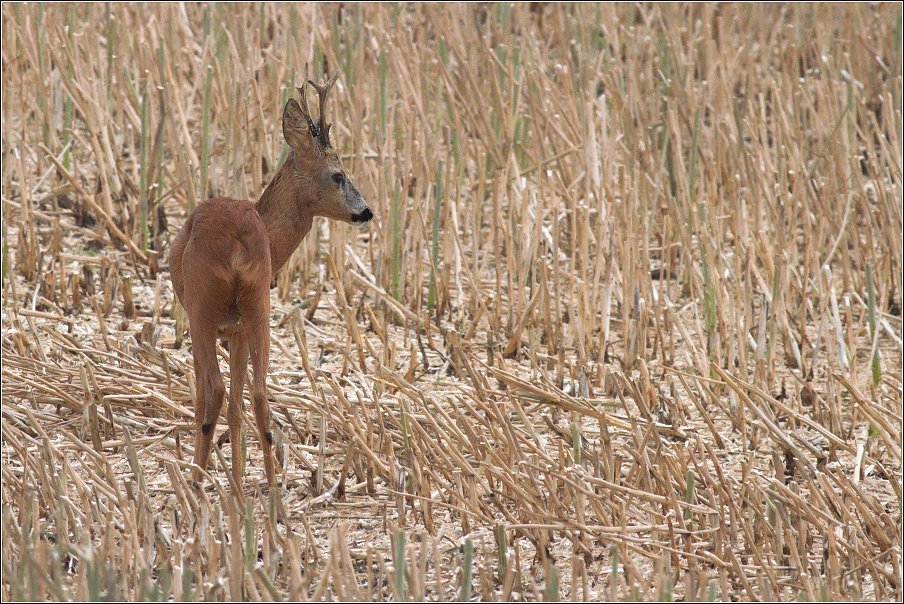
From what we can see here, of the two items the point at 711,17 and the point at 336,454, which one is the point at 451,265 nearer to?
the point at 336,454

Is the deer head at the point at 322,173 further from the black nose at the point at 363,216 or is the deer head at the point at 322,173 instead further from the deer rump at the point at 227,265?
the deer rump at the point at 227,265

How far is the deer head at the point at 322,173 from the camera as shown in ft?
9.98

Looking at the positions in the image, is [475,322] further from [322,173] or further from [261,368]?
[261,368]

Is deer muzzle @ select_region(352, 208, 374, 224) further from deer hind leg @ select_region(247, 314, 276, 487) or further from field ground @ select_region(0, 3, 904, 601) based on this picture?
field ground @ select_region(0, 3, 904, 601)

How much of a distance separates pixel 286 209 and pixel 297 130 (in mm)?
198

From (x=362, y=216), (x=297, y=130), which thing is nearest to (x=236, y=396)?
(x=362, y=216)

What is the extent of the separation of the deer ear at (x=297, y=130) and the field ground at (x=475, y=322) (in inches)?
32.2

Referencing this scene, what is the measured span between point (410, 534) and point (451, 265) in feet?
6.86

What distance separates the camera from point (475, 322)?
14.9 ft

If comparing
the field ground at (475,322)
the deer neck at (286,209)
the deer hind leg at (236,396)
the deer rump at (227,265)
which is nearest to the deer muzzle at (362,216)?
the deer neck at (286,209)

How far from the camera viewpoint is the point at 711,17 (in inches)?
284

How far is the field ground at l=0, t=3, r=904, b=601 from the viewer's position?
2889 mm

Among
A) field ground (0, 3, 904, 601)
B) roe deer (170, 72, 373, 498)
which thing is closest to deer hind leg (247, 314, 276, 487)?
roe deer (170, 72, 373, 498)

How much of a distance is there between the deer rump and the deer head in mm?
211
